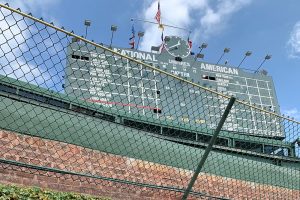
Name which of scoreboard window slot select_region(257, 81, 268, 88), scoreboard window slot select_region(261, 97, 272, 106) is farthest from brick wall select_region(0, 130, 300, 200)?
scoreboard window slot select_region(257, 81, 268, 88)

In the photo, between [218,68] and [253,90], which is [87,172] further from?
[253,90]

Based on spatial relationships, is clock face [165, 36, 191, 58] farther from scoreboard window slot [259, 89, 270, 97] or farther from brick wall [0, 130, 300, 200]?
brick wall [0, 130, 300, 200]

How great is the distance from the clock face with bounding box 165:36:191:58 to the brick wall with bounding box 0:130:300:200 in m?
15.9

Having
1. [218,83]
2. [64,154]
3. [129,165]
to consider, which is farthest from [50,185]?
[218,83]

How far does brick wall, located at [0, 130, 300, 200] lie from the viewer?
5.78 m

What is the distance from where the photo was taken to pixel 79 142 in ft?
21.2

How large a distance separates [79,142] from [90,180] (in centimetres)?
65

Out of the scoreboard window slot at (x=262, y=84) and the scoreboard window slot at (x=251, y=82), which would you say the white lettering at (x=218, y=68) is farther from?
the scoreboard window slot at (x=262, y=84)

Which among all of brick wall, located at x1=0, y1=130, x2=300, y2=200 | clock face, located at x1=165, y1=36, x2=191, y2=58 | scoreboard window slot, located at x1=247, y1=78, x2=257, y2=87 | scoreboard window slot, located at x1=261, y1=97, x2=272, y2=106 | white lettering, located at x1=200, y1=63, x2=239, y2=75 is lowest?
brick wall, located at x1=0, y1=130, x2=300, y2=200

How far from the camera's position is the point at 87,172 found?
6.26m

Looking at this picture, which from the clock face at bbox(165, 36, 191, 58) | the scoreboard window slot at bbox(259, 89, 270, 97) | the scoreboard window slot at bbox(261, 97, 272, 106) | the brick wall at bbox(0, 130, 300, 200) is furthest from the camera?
the scoreboard window slot at bbox(259, 89, 270, 97)

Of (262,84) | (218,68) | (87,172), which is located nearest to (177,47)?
(218,68)

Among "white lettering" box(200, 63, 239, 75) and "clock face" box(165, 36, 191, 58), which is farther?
"white lettering" box(200, 63, 239, 75)

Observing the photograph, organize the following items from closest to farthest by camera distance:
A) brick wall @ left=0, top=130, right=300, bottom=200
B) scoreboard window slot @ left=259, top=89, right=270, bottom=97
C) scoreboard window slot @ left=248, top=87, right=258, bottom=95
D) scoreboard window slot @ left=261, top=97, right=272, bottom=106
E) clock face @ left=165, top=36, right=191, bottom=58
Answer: brick wall @ left=0, top=130, right=300, bottom=200
clock face @ left=165, top=36, right=191, bottom=58
scoreboard window slot @ left=261, top=97, right=272, bottom=106
scoreboard window slot @ left=248, top=87, right=258, bottom=95
scoreboard window slot @ left=259, top=89, right=270, bottom=97
